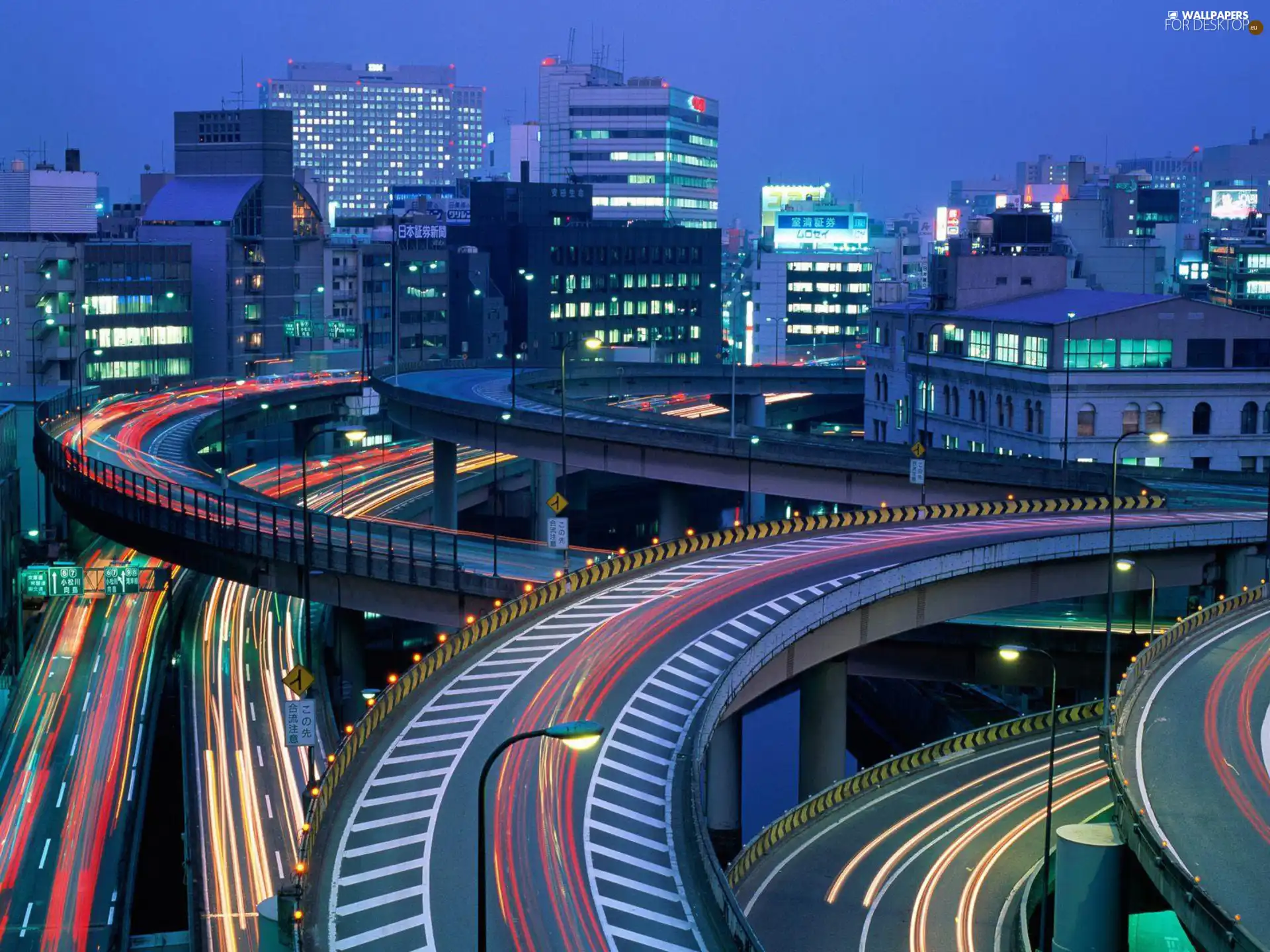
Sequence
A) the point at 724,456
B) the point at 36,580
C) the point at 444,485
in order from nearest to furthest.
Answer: the point at 36,580, the point at 724,456, the point at 444,485

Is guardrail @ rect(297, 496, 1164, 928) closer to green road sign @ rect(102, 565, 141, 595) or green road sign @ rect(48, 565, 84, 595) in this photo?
green road sign @ rect(102, 565, 141, 595)

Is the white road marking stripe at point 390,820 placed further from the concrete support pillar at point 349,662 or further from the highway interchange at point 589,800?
the concrete support pillar at point 349,662

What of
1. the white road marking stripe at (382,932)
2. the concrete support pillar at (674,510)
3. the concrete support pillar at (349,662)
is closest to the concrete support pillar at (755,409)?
the concrete support pillar at (674,510)

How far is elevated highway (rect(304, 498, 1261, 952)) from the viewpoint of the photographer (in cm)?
3259

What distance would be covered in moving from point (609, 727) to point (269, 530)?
33908 millimetres

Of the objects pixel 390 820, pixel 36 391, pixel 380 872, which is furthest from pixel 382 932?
pixel 36 391

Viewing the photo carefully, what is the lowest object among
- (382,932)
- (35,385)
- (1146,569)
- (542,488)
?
(542,488)

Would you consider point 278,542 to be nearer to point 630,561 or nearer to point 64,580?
point 64,580

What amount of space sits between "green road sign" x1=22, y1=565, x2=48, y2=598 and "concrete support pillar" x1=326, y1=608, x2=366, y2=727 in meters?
12.3

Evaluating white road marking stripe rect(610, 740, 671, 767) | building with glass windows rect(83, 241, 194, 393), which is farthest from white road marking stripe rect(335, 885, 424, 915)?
building with glass windows rect(83, 241, 194, 393)

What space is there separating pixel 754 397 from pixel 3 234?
6172 centimetres

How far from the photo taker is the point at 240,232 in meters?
159

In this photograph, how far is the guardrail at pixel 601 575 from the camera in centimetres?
4019

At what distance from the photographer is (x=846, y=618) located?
192 ft
